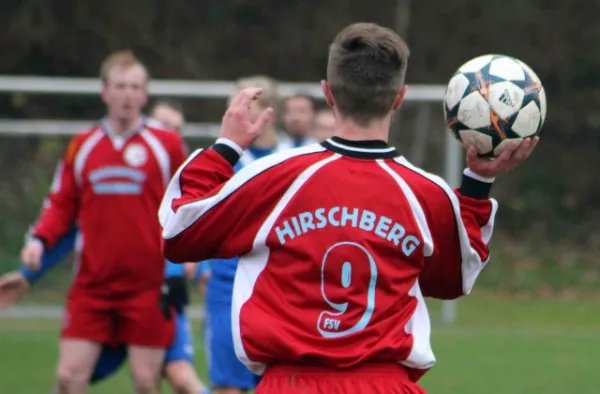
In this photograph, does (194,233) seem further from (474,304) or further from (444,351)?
(474,304)

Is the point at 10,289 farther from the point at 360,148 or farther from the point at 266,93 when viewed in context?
the point at 360,148

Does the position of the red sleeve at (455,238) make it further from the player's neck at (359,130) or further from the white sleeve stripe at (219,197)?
the white sleeve stripe at (219,197)

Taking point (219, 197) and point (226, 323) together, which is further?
point (226, 323)

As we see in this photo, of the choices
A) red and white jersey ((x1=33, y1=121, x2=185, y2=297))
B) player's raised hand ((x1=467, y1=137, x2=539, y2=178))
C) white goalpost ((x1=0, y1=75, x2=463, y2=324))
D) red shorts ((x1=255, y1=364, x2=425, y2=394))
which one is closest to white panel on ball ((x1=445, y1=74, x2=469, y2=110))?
player's raised hand ((x1=467, y1=137, x2=539, y2=178))

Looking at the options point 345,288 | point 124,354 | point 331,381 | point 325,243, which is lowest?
point 124,354

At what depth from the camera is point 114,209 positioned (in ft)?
21.5

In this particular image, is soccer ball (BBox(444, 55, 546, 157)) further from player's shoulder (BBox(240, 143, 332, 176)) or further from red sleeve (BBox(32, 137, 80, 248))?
red sleeve (BBox(32, 137, 80, 248))

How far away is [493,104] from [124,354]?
362cm

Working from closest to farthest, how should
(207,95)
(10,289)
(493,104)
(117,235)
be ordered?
(493,104)
(10,289)
(117,235)
(207,95)

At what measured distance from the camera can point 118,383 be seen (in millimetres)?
9055

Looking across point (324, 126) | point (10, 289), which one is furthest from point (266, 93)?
point (324, 126)

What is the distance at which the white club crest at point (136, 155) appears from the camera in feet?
21.8

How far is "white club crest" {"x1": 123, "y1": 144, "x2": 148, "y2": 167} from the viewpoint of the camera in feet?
21.8

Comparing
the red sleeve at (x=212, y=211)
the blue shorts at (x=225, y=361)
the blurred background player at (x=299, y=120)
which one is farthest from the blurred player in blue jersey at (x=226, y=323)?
the red sleeve at (x=212, y=211)
